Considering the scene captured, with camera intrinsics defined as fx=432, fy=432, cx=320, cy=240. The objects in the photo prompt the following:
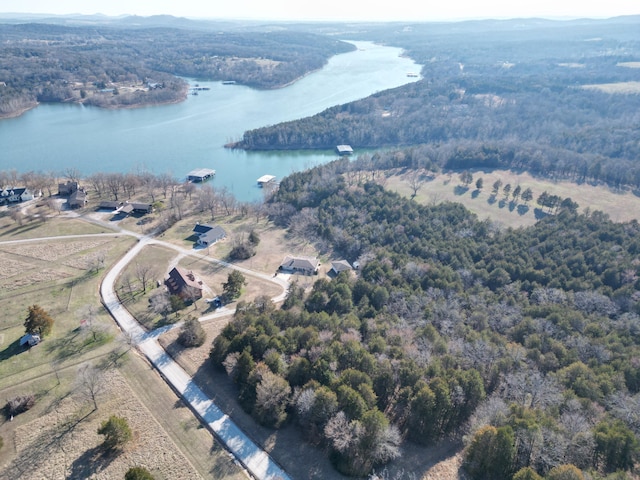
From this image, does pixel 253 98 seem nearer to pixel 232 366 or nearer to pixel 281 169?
pixel 281 169

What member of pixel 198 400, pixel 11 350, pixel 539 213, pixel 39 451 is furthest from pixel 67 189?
pixel 539 213

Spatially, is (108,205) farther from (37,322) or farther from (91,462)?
(91,462)

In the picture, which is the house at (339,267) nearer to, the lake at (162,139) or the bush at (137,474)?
the lake at (162,139)

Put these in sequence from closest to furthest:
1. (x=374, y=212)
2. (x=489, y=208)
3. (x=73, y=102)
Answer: (x=374, y=212)
(x=489, y=208)
(x=73, y=102)

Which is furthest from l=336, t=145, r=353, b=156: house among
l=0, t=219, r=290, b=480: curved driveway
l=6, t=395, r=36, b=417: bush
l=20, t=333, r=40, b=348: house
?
l=6, t=395, r=36, b=417: bush

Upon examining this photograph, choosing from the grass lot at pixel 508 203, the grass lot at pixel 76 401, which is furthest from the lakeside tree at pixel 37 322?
the grass lot at pixel 508 203

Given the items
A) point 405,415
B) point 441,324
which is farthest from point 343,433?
point 441,324
